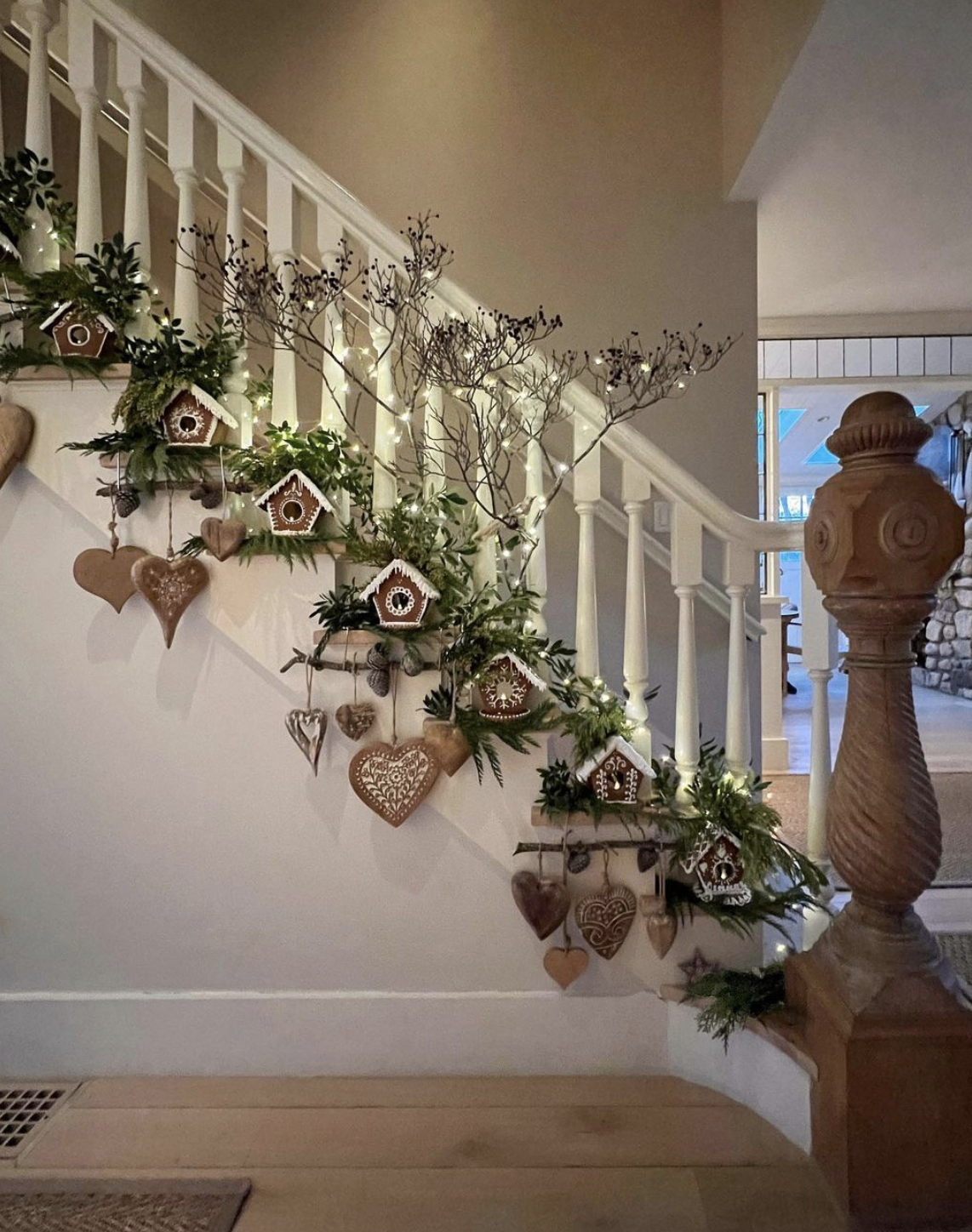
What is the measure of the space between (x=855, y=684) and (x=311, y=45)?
284 cm

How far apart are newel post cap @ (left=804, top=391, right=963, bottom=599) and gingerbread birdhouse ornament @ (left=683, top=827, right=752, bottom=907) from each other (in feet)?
1.88

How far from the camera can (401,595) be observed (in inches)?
57.5

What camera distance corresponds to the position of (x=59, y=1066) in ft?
5.17

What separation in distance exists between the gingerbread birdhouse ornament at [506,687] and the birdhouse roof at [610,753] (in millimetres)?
160

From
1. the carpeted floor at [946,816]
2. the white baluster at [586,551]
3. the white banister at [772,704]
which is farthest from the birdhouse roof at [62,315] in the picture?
the white banister at [772,704]

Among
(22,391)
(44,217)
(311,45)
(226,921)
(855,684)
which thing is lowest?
(226,921)

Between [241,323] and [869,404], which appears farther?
[241,323]

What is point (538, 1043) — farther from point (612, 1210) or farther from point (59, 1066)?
point (59, 1066)

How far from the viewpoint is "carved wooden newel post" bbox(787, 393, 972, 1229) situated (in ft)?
3.67

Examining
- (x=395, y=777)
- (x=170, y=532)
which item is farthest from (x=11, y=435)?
(x=395, y=777)

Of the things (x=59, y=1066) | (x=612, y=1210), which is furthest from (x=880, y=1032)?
(x=59, y=1066)

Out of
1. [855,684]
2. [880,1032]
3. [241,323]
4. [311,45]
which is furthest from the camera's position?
[311,45]

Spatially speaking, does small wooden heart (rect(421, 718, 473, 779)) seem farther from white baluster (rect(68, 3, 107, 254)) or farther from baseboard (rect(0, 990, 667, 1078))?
white baluster (rect(68, 3, 107, 254))

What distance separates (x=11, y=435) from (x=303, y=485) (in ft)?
1.94
